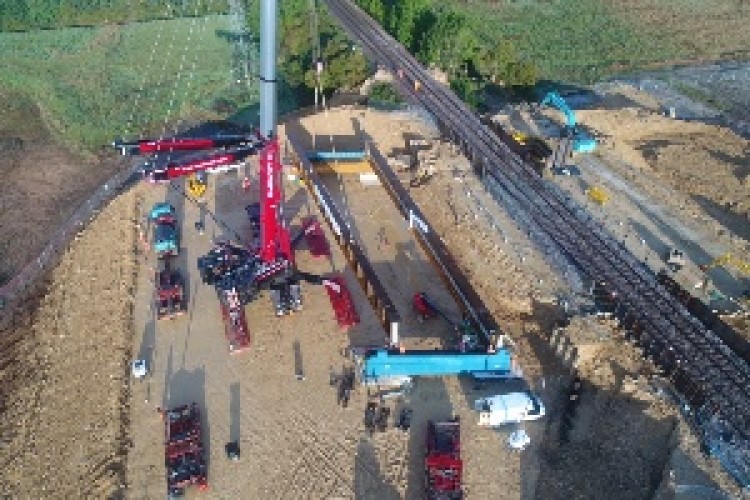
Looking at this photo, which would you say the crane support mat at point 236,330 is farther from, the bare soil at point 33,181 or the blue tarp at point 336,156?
the bare soil at point 33,181

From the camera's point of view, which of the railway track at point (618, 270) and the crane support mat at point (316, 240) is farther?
the crane support mat at point (316, 240)

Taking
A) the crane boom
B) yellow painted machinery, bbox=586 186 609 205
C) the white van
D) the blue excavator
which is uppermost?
the crane boom

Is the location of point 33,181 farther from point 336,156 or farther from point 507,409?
point 507,409

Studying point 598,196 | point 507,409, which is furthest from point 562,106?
point 507,409

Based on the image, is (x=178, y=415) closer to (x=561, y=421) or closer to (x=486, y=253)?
(x=561, y=421)

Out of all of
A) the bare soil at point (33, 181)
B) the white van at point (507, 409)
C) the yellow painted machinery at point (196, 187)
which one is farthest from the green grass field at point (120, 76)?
the white van at point (507, 409)

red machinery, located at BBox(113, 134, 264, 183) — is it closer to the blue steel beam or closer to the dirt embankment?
the dirt embankment

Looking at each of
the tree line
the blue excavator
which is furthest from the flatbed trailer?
the tree line
